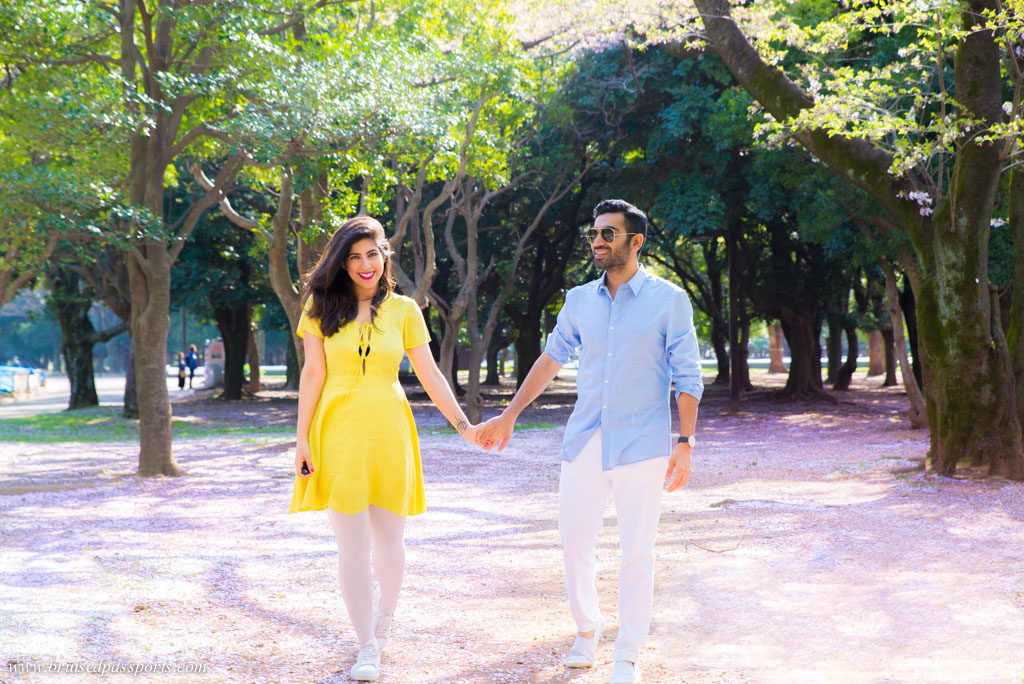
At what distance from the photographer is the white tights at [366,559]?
3.93m

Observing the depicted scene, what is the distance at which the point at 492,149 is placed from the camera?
56.1 feet

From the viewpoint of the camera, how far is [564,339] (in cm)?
426

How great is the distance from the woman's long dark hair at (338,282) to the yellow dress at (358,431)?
4cm

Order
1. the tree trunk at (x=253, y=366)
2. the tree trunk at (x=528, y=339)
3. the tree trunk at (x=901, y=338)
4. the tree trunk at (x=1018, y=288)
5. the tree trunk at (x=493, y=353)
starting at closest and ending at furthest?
the tree trunk at (x=1018, y=288) < the tree trunk at (x=901, y=338) < the tree trunk at (x=528, y=339) < the tree trunk at (x=253, y=366) < the tree trunk at (x=493, y=353)

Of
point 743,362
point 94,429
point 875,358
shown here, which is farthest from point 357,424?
point 875,358

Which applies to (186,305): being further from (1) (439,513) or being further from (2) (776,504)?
(2) (776,504)

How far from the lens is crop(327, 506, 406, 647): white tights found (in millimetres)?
3928

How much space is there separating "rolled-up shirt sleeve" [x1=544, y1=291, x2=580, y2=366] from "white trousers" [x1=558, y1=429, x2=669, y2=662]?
1.59 ft

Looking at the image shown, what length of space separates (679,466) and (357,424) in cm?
134

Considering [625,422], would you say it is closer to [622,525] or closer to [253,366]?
[622,525]

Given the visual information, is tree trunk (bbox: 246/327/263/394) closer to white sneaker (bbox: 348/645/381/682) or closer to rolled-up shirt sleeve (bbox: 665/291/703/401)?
white sneaker (bbox: 348/645/381/682)

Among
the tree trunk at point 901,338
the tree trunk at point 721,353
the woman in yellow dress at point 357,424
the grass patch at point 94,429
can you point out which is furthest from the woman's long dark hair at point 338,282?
the tree trunk at point 721,353

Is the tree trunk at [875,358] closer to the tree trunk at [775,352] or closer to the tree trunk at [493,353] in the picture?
the tree trunk at [775,352]

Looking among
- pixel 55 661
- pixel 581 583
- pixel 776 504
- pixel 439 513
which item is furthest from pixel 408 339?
pixel 776 504
